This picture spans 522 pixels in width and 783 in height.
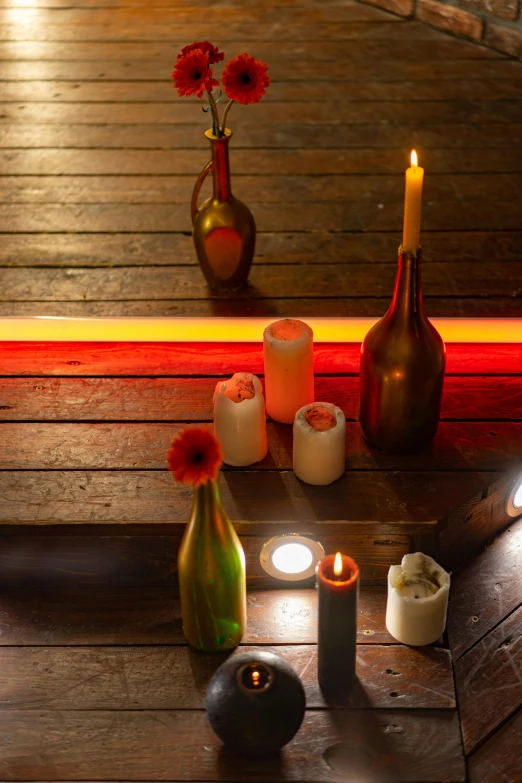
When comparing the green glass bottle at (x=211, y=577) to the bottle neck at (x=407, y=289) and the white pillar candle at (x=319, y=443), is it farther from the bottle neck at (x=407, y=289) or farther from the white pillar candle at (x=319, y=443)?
the bottle neck at (x=407, y=289)

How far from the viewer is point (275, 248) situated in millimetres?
1711

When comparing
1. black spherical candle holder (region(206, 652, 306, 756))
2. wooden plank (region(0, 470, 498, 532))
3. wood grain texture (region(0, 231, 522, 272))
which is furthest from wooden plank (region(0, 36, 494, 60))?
black spherical candle holder (region(206, 652, 306, 756))

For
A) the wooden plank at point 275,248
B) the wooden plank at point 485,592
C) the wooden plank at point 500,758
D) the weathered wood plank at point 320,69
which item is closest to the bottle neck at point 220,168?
the wooden plank at point 275,248

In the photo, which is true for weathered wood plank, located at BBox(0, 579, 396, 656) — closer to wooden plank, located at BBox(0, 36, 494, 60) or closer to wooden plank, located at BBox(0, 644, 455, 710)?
wooden plank, located at BBox(0, 644, 455, 710)

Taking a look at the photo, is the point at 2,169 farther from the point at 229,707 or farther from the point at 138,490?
the point at 229,707

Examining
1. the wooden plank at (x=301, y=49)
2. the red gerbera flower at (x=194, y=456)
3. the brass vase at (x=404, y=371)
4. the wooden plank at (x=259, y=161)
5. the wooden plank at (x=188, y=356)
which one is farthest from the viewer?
the wooden plank at (x=301, y=49)

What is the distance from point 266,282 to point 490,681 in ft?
2.55

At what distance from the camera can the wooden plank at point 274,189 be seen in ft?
6.04

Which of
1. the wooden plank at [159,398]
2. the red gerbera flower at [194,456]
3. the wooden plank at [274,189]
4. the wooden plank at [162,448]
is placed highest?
the red gerbera flower at [194,456]

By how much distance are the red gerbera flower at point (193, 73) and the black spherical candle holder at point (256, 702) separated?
79cm

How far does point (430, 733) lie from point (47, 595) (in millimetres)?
558

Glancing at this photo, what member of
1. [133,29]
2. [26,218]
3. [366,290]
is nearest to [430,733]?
[366,290]

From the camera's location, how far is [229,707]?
3.29 ft

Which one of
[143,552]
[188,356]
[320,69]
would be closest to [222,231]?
[188,356]
